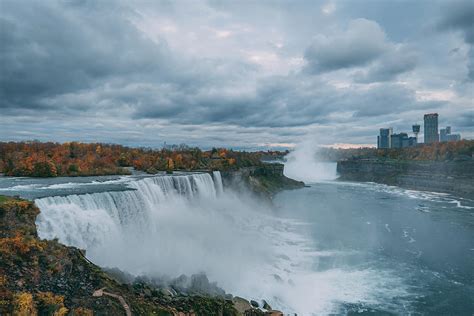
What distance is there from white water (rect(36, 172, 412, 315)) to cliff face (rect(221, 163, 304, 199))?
18.3 metres

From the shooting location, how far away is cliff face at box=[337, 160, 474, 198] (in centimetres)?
6325

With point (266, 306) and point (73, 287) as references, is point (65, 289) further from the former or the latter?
point (266, 306)

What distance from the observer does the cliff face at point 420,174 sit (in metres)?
63.2

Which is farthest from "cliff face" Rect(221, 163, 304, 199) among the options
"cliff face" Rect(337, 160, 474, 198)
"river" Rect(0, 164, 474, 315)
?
"cliff face" Rect(337, 160, 474, 198)

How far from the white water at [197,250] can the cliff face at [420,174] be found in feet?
152

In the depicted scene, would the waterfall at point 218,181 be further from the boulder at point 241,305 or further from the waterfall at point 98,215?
the boulder at point 241,305

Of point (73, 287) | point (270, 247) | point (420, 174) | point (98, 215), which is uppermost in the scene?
point (98, 215)

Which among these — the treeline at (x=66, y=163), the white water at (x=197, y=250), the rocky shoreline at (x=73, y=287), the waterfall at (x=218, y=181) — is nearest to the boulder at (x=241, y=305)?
the rocky shoreline at (x=73, y=287)

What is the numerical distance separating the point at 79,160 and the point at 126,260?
24939 mm

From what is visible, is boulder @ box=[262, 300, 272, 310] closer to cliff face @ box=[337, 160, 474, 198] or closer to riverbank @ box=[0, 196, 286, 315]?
riverbank @ box=[0, 196, 286, 315]

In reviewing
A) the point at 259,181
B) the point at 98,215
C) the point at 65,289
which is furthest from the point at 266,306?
the point at 259,181

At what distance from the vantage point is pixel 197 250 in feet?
73.5

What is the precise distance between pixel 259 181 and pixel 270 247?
35048 mm

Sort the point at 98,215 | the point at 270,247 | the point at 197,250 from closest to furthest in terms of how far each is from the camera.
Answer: the point at 98,215 < the point at 197,250 < the point at 270,247
